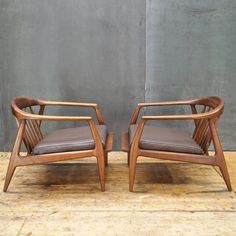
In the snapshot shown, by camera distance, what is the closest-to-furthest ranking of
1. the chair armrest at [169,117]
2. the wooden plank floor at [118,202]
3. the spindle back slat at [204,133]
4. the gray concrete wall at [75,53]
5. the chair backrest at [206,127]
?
the wooden plank floor at [118,202], the chair armrest at [169,117], the chair backrest at [206,127], the spindle back slat at [204,133], the gray concrete wall at [75,53]

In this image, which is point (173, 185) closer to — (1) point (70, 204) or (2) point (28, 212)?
(1) point (70, 204)

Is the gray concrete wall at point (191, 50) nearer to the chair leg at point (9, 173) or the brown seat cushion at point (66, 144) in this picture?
the brown seat cushion at point (66, 144)

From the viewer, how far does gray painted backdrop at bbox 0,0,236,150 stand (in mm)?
3260

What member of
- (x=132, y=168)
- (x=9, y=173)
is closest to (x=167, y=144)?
(x=132, y=168)

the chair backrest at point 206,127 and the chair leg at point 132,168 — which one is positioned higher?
the chair backrest at point 206,127

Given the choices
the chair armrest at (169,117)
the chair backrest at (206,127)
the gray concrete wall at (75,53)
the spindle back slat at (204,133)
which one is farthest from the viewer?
the gray concrete wall at (75,53)

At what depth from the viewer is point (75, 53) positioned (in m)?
3.33

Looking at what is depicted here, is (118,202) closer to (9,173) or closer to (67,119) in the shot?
(67,119)

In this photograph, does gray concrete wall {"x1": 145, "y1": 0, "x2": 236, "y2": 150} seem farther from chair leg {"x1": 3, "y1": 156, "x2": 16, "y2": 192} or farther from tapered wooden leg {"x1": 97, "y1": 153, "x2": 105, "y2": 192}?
chair leg {"x1": 3, "y1": 156, "x2": 16, "y2": 192}

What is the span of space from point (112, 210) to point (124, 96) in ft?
5.02

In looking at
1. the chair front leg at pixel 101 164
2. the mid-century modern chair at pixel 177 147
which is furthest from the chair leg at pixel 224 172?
the chair front leg at pixel 101 164

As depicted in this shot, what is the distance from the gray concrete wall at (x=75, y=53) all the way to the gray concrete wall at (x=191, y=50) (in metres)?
0.14

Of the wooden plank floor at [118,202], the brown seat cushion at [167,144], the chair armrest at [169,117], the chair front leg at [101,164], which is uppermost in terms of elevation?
the chair armrest at [169,117]

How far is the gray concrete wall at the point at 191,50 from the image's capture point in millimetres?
3277
